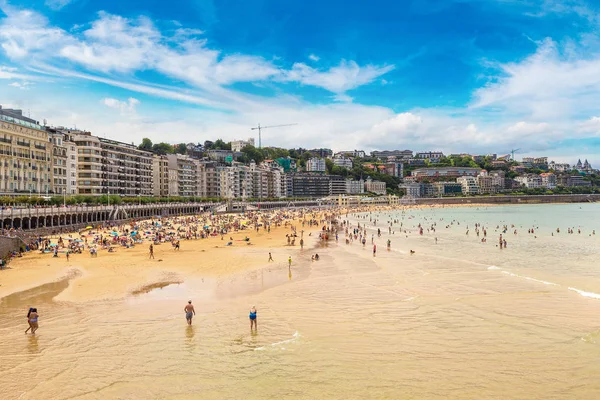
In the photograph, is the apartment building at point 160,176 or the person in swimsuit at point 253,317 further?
the apartment building at point 160,176

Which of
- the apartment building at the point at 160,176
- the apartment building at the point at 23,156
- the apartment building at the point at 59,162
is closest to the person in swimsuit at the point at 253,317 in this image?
the apartment building at the point at 23,156

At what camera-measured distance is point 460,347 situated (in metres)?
14.6

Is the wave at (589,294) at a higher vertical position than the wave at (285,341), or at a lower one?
lower

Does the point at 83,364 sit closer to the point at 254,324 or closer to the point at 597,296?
the point at 254,324

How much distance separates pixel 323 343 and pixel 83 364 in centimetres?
724

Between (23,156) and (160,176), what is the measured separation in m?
49.2

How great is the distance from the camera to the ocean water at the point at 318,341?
11.7m

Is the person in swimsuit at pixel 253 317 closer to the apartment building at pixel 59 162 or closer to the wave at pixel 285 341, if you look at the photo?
the wave at pixel 285 341

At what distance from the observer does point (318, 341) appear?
594 inches

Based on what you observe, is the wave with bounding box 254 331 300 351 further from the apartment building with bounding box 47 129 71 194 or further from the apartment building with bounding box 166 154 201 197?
the apartment building with bounding box 166 154 201 197

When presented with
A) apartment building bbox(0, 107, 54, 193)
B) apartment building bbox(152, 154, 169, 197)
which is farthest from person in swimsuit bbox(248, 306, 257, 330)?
apartment building bbox(152, 154, 169, 197)

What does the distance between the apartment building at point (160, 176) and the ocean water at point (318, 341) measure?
91674 millimetres

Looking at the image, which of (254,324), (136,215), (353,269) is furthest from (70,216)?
(254,324)

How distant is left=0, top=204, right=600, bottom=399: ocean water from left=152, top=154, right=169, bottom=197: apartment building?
9167 cm
